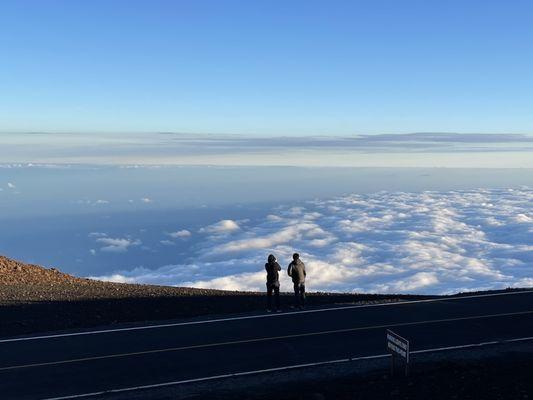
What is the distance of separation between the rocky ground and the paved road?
1.28 meters

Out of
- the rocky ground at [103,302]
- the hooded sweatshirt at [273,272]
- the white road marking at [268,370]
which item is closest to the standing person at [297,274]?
the hooded sweatshirt at [273,272]

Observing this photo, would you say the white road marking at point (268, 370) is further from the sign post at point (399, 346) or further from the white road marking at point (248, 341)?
the white road marking at point (248, 341)

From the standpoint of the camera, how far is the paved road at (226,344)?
451 inches

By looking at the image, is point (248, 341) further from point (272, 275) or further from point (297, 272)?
point (297, 272)

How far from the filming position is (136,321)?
53.5ft

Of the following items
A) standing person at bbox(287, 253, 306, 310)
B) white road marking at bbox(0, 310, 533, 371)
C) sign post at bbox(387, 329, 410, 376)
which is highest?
sign post at bbox(387, 329, 410, 376)

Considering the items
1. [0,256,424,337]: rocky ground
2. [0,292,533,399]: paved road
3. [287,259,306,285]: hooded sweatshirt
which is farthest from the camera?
[287,259,306,285]: hooded sweatshirt

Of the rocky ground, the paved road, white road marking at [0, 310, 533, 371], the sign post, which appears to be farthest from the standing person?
the sign post

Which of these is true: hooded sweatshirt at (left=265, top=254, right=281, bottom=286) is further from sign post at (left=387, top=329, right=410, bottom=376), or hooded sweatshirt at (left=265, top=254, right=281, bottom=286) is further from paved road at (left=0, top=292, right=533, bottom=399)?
sign post at (left=387, top=329, right=410, bottom=376)

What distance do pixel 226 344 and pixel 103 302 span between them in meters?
6.49

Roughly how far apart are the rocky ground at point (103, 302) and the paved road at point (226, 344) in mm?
1276

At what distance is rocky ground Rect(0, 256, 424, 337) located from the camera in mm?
16172

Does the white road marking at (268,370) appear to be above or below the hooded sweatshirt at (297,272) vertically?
below

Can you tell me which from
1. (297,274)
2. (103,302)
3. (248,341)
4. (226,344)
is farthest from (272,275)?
(103,302)
